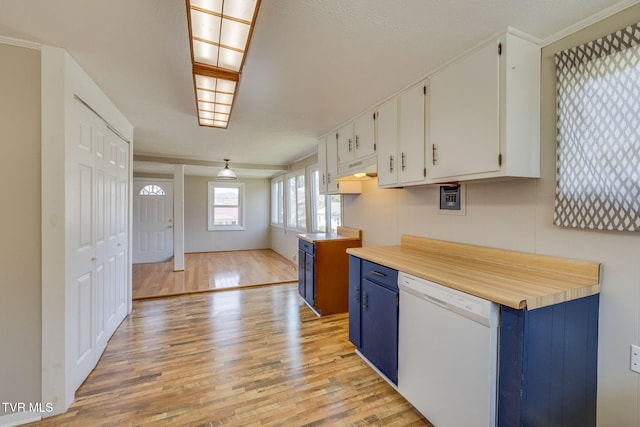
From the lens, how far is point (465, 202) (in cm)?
202

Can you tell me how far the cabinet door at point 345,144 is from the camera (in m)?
2.93

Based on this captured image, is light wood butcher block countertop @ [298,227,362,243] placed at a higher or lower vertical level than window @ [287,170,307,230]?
lower

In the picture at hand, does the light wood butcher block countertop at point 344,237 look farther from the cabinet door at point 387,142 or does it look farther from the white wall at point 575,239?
the white wall at point 575,239

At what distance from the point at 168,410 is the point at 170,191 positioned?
6.08 metres

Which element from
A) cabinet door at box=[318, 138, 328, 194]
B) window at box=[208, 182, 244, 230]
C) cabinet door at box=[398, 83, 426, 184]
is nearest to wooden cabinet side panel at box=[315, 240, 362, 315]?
cabinet door at box=[318, 138, 328, 194]

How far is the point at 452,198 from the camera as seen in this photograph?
83.4 inches

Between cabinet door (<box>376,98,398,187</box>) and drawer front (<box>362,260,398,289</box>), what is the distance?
731mm

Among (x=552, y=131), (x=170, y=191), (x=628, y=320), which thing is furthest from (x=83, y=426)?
(x=170, y=191)

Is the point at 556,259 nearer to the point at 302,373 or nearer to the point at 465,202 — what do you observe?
the point at 465,202

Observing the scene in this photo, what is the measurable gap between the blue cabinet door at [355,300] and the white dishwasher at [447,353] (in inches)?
20.7

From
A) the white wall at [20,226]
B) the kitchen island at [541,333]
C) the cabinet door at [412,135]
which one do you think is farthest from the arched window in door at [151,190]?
the kitchen island at [541,333]

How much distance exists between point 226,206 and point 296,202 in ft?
9.56

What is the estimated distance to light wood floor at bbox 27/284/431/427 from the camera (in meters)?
1.68

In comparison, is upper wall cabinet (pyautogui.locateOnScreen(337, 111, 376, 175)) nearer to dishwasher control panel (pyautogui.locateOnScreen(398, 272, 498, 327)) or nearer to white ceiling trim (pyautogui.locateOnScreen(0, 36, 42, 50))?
dishwasher control panel (pyautogui.locateOnScreen(398, 272, 498, 327))
